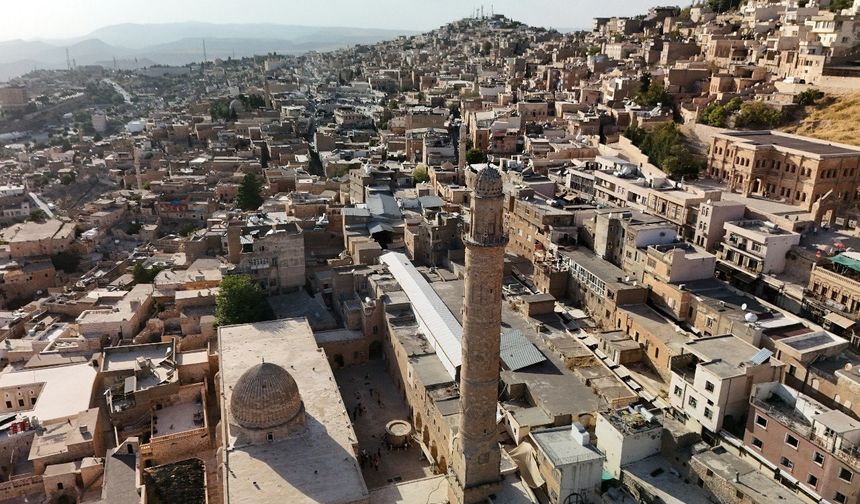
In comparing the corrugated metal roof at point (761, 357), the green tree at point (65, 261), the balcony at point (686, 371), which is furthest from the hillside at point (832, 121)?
the green tree at point (65, 261)

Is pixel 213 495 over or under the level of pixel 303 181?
under

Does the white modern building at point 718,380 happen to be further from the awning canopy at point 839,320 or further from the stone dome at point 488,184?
the stone dome at point 488,184

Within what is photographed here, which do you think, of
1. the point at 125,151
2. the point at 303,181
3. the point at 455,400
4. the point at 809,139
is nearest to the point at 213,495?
the point at 455,400

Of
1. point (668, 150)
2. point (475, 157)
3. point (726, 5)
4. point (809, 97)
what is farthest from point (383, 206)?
point (726, 5)

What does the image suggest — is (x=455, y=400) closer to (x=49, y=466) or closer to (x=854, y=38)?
(x=49, y=466)

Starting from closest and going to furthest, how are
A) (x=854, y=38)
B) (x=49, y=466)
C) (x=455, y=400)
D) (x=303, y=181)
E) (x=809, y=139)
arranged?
(x=49, y=466), (x=455, y=400), (x=809, y=139), (x=303, y=181), (x=854, y=38)
